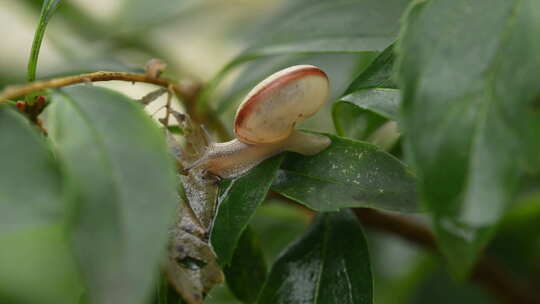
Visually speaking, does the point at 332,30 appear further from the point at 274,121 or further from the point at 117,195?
the point at 117,195

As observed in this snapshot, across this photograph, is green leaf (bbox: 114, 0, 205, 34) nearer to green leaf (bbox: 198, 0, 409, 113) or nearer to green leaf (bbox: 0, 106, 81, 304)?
green leaf (bbox: 198, 0, 409, 113)

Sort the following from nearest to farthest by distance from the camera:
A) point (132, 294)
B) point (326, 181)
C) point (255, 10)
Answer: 1. point (132, 294)
2. point (326, 181)
3. point (255, 10)

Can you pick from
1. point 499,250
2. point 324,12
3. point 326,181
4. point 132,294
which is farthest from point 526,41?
point 499,250

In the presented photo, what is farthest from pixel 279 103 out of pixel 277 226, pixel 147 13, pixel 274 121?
pixel 147 13

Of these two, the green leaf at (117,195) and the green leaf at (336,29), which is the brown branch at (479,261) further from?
the green leaf at (117,195)

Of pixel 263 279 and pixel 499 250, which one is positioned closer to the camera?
pixel 263 279

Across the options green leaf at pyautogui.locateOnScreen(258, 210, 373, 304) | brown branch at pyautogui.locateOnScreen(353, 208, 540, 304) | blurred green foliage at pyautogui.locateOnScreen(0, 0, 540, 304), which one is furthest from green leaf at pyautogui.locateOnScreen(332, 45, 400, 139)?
brown branch at pyautogui.locateOnScreen(353, 208, 540, 304)

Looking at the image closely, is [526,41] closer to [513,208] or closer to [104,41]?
[513,208]
